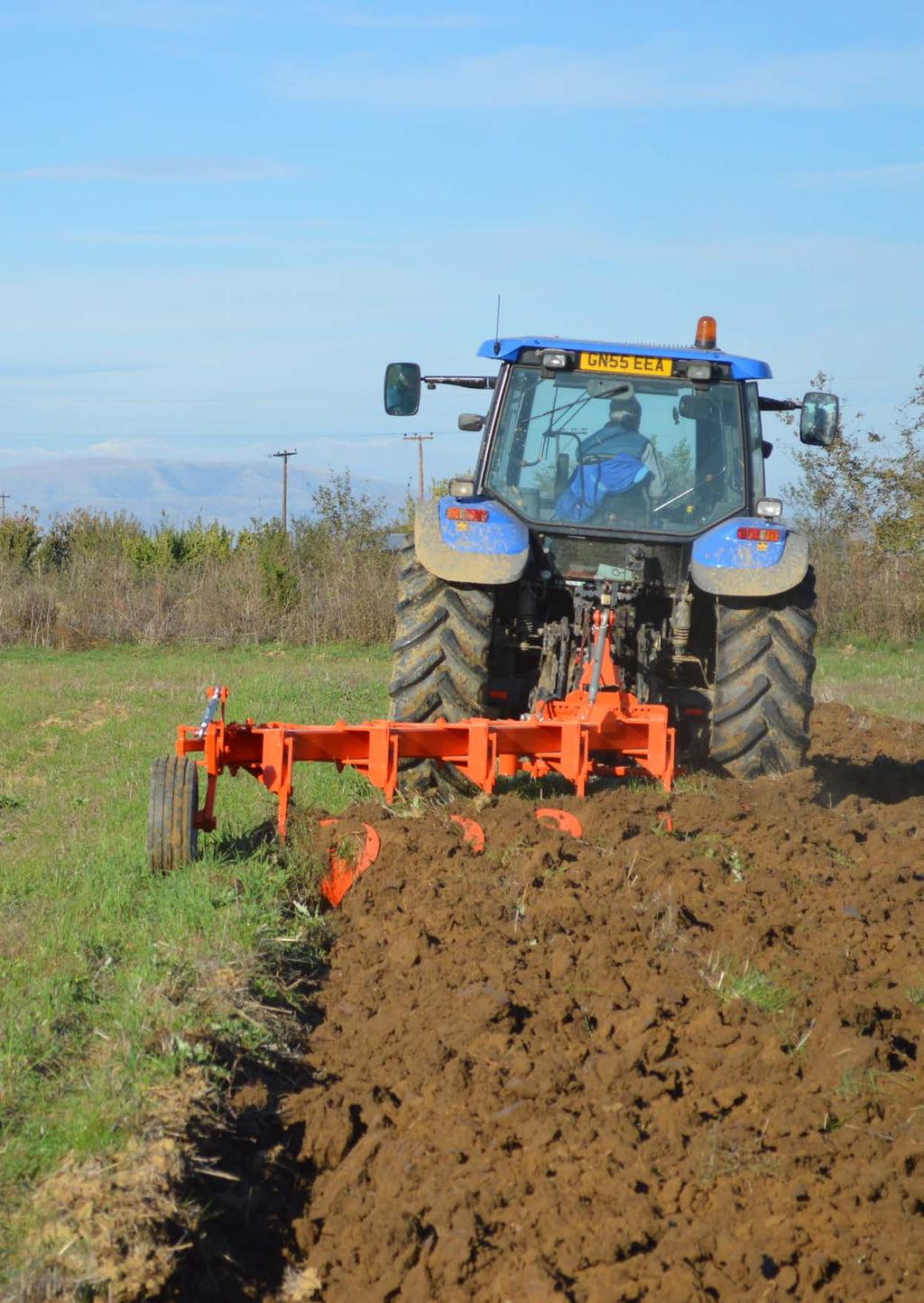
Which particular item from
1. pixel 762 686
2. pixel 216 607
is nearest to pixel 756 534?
pixel 762 686

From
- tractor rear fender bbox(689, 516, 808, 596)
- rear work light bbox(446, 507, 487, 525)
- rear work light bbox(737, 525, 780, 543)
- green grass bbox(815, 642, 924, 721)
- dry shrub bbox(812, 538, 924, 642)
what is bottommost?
green grass bbox(815, 642, 924, 721)

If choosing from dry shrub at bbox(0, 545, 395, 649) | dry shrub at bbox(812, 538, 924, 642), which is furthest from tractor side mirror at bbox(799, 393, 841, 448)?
dry shrub at bbox(0, 545, 395, 649)

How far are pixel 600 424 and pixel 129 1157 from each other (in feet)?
15.9

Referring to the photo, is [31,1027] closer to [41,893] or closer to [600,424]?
[41,893]

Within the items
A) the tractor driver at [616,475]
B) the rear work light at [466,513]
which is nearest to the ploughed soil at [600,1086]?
the rear work light at [466,513]

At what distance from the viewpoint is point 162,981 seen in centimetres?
442

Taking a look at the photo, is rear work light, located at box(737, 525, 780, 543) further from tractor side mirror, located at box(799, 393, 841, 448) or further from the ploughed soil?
the ploughed soil

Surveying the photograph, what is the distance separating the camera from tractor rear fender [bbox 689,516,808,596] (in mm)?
6801

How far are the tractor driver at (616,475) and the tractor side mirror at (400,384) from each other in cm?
88

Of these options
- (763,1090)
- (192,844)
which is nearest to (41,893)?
(192,844)

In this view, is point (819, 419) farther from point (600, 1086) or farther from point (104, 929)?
point (600, 1086)

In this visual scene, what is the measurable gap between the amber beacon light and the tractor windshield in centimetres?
40

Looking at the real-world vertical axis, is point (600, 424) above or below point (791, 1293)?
above

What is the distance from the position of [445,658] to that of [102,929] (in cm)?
222
